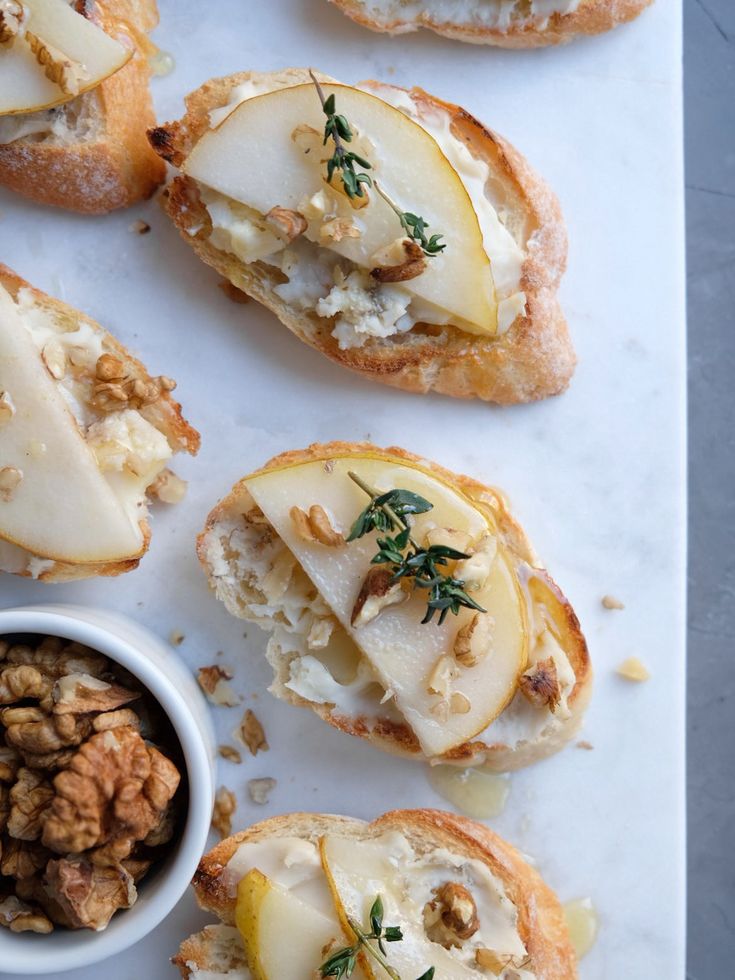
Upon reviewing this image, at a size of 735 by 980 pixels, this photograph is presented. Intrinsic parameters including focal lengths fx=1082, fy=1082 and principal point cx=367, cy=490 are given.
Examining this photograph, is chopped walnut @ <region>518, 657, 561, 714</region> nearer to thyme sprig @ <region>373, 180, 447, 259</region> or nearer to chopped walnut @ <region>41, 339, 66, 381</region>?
thyme sprig @ <region>373, 180, 447, 259</region>

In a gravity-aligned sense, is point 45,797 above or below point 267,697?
above

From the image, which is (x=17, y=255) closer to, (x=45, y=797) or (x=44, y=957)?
(x=45, y=797)

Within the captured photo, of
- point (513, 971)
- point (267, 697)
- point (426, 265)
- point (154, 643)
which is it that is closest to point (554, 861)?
point (513, 971)

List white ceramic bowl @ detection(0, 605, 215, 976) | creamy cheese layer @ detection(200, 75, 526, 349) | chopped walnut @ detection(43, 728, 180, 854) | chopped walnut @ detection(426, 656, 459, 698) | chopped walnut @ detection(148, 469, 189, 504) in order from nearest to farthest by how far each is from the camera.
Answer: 1. chopped walnut @ detection(43, 728, 180, 854)
2. white ceramic bowl @ detection(0, 605, 215, 976)
3. chopped walnut @ detection(426, 656, 459, 698)
4. creamy cheese layer @ detection(200, 75, 526, 349)
5. chopped walnut @ detection(148, 469, 189, 504)

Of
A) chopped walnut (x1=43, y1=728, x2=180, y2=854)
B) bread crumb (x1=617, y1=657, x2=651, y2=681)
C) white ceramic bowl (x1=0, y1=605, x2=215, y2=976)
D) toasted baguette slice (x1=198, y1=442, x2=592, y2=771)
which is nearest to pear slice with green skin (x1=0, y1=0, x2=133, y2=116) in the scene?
toasted baguette slice (x1=198, y1=442, x2=592, y2=771)

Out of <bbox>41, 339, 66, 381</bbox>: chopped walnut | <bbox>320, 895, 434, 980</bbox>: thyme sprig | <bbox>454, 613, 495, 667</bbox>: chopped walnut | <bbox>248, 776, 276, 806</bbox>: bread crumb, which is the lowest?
<bbox>248, 776, 276, 806</bbox>: bread crumb

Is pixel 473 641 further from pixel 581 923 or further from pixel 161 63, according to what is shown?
pixel 161 63
